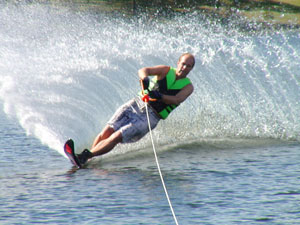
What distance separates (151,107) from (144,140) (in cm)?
157

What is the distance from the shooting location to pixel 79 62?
445 inches

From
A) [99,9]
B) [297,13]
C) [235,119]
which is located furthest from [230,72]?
[297,13]

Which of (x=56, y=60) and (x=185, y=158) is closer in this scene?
(x=185, y=158)

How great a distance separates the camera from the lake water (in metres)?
5.84

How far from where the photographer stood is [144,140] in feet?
29.9

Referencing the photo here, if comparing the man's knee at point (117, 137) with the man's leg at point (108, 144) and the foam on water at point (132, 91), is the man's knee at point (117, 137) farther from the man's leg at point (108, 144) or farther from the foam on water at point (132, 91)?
the foam on water at point (132, 91)

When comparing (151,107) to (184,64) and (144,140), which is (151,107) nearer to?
(184,64)

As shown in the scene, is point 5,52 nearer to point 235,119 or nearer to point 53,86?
point 53,86

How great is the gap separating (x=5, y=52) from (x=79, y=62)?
2615 millimetres

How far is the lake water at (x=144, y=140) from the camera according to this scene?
5840 mm

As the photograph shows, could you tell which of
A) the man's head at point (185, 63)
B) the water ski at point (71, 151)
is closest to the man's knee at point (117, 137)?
the water ski at point (71, 151)

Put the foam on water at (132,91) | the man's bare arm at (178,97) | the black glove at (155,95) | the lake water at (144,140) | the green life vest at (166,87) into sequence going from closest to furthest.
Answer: the lake water at (144,140), the black glove at (155,95), the man's bare arm at (178,97), the green life vest at (166,87), the foam on water at (132,91)

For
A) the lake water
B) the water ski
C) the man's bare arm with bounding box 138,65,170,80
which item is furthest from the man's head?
the water ski

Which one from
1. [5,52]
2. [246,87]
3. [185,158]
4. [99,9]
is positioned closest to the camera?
[185,158]
